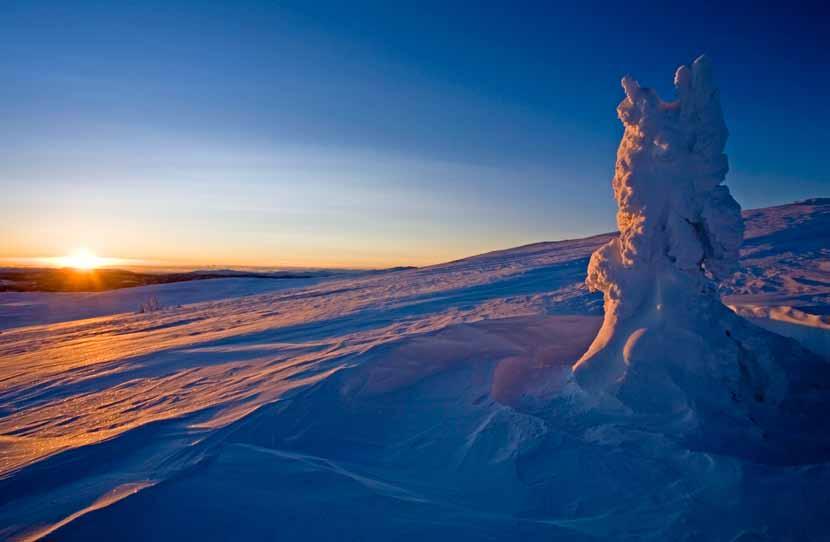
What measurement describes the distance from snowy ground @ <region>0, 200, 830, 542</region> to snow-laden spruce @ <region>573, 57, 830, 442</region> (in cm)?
65

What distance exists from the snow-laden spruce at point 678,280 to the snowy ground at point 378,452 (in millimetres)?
654

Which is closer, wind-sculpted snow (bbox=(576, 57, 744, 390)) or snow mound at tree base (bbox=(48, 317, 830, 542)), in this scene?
snow mound at tree base (bbox=(48, 317, 830, 542))

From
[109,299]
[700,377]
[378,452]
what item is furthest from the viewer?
[109,299]

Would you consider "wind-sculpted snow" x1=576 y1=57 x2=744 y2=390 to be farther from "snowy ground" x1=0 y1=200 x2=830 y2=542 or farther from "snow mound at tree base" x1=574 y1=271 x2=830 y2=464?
"snowy ground" x1=0 y1=200 x2=830 y2=542

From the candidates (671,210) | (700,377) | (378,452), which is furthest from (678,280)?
(378,452)

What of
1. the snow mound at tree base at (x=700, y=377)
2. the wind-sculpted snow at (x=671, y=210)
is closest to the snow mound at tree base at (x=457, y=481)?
the snow mound at tree base at (x=700, y=377)

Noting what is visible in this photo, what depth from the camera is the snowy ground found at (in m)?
3.30

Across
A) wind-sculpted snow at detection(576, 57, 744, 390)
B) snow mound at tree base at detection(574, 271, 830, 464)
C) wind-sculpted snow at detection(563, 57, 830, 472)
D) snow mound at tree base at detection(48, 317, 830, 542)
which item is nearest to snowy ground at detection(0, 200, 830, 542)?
snow mound at tree base at detection(48, 317, 830, 542)

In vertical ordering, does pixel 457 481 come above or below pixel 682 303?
below

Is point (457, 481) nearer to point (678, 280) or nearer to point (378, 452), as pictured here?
point (378, 452)

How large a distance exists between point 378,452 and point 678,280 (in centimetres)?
394

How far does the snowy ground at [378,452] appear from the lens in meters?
3.30

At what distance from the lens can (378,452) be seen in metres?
4.48

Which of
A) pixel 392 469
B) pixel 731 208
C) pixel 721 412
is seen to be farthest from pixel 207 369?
pixel 731 208
